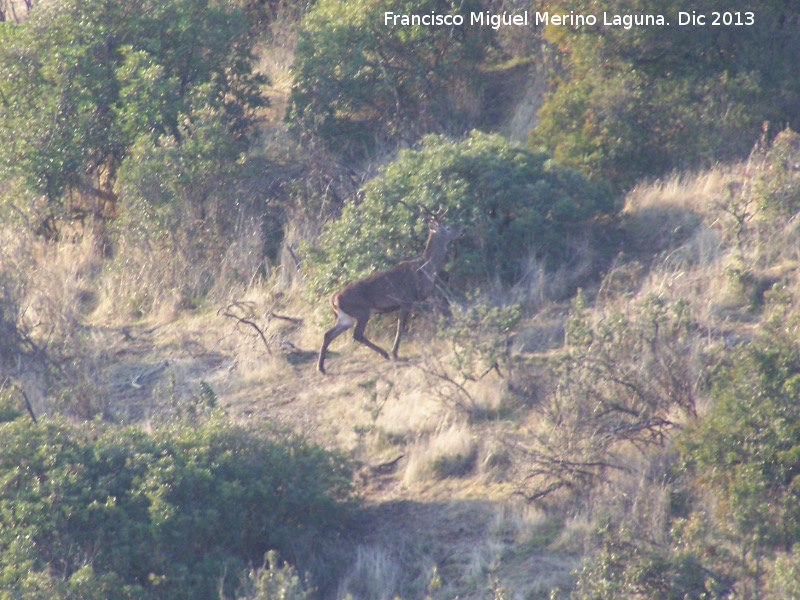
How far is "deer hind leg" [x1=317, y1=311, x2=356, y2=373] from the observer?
10414 millimetres

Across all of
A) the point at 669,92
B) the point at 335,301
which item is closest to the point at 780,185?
the point at 669,92

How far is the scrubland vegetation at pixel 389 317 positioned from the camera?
Answer: 650 cm

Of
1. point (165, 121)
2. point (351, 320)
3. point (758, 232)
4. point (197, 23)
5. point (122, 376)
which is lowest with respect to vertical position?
point (122, 376)

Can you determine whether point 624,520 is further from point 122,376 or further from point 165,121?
point 165,121

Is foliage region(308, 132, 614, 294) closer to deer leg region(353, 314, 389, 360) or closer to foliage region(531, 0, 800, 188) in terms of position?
deer leg region(353, 314, 389, 360)

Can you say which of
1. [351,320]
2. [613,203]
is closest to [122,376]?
[351,320]

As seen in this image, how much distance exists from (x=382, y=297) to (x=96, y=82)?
24.5 feet

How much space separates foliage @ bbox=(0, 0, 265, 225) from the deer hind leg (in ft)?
17.7

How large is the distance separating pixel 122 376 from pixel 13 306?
1.51 meters

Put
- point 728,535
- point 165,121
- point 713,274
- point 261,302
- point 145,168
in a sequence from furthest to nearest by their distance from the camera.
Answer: point 165,121, point 145,168, point 261,302, point 713,274, point 728,535

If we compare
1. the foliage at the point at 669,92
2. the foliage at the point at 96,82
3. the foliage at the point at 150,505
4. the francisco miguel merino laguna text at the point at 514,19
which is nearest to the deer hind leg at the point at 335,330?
the foliage at the point at 150,505

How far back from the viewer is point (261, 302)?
1220 cm

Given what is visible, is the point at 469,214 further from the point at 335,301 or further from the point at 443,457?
the point at 443,457

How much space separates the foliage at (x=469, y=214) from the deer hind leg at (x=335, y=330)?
0.71 m
